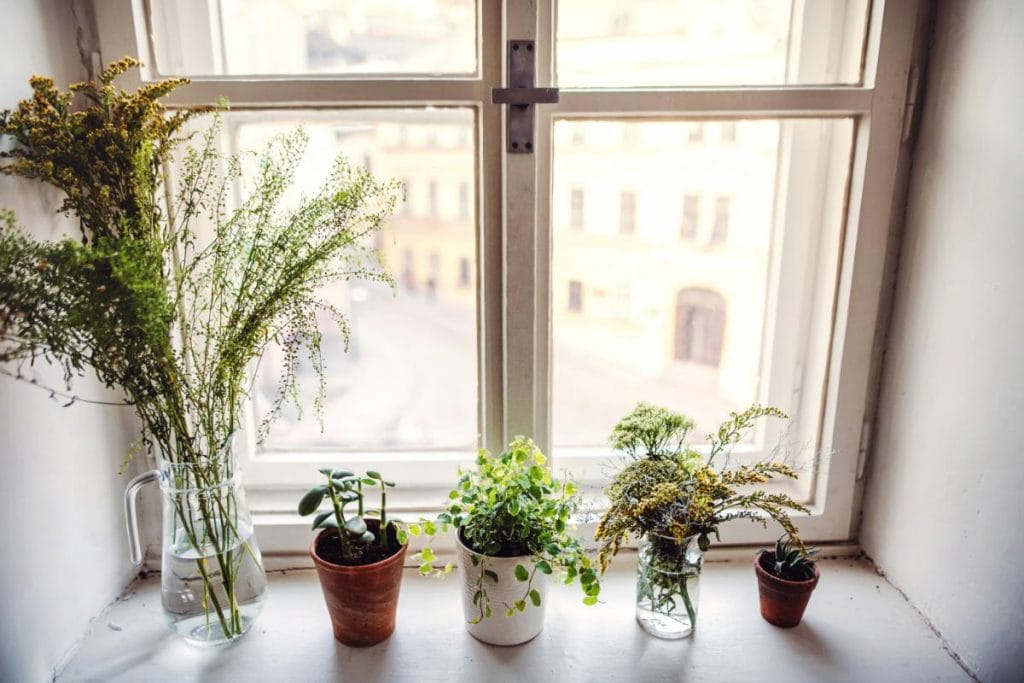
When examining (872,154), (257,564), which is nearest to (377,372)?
(257,564)

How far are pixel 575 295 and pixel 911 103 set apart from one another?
0.68 meters

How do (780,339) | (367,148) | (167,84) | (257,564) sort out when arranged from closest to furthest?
1. (167,84)
2. (257,564)
3. (367,148)
4. (780,339)

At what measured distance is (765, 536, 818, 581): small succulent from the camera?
1219 millimetres

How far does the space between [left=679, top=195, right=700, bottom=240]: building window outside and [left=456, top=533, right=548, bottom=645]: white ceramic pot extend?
71cm

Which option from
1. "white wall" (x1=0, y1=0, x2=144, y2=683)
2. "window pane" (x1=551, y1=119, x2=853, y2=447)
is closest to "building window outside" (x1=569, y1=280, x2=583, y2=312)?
"window pane" (x1=551, y1=119, x2=853, y2=447)

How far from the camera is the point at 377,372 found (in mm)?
1448

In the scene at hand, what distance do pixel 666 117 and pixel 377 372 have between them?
2.46ft

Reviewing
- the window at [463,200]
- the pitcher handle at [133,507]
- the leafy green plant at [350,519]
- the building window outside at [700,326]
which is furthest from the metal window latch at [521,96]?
the pitcher handle at [133,507]

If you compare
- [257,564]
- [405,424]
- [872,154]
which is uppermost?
[872,154]

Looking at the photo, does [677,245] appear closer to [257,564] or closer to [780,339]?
[780,339]

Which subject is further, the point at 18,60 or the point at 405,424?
the point at 405,424

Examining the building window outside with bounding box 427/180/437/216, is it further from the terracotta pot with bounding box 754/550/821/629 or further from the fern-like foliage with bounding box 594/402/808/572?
the terracotta pot with bounding box 754/550/821/629

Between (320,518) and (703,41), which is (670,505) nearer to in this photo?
(320,518)

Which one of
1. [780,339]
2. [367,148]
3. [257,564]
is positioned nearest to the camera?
[257,564]
